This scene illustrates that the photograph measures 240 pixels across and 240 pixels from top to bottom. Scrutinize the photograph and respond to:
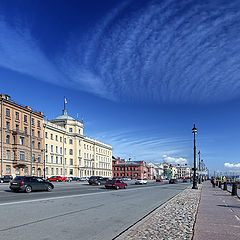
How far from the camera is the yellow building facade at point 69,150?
71062mm

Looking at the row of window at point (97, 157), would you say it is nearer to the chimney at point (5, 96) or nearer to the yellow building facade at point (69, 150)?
the yellow building facade at point (69, 150)

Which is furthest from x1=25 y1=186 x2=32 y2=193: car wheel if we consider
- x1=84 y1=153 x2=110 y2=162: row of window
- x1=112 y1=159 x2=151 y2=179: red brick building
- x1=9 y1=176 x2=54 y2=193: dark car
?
x1=112 y1=159 x2=151 y2=179: red brick building

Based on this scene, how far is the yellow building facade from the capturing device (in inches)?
2798

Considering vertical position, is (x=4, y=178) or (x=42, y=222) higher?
(x=42, y=222)

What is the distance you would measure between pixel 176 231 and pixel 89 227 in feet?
8.80

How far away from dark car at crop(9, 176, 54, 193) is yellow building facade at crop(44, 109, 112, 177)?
147ft

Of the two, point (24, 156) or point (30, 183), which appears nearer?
point (30, 183)

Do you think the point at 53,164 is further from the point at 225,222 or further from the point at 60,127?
the point at 225,222

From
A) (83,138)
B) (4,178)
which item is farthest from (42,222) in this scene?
(83,138)

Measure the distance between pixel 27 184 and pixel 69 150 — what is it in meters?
60.4

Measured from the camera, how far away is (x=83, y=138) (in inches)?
3469

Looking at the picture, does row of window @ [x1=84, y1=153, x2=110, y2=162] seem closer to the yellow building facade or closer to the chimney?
the yellow building facade

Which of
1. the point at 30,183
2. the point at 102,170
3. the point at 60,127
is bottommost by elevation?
the point at 102,170

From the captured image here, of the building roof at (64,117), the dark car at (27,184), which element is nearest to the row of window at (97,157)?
the building roof at (64,117)
